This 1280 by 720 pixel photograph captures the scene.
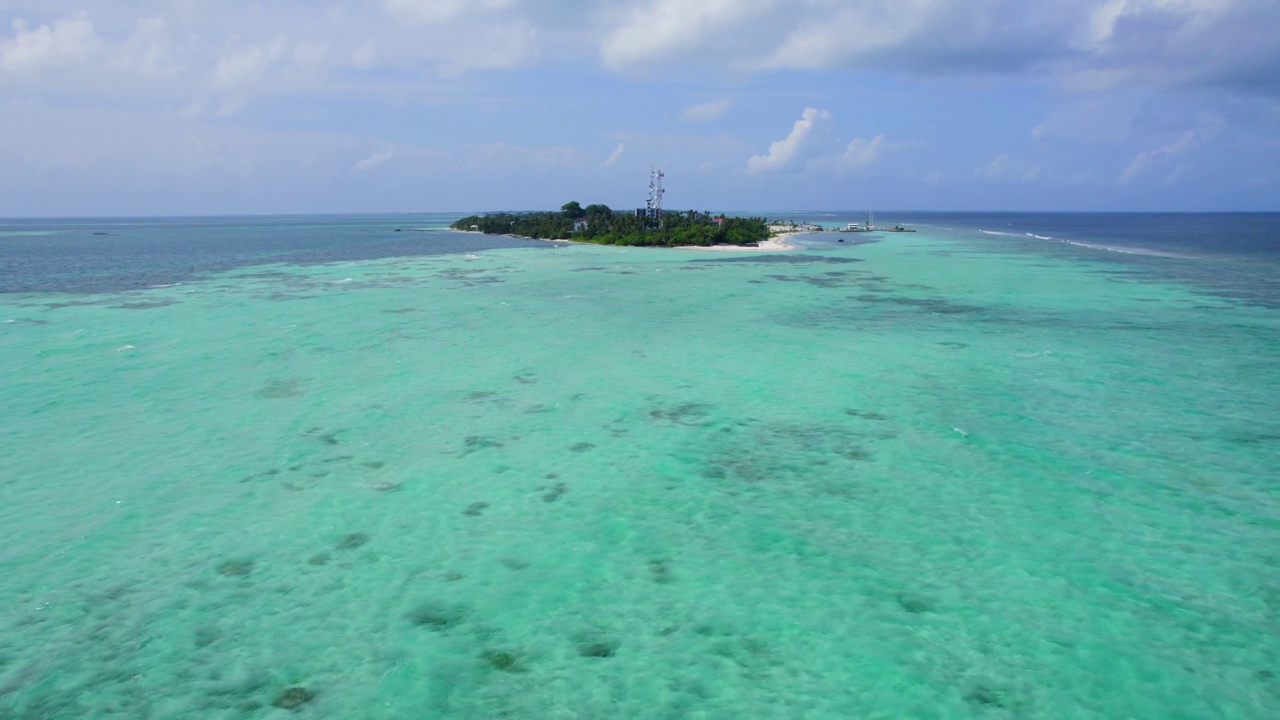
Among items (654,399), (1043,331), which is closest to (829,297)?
(1043,331)

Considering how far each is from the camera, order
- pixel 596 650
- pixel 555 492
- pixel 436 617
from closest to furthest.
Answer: pixel 596 650 < pixel 436 617 < pixel 555 492

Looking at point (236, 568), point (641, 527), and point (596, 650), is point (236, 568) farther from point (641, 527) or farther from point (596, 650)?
point (641, 527)

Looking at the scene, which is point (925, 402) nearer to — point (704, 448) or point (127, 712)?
point (704, 448)

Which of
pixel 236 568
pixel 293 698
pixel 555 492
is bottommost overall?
pixel 293 698

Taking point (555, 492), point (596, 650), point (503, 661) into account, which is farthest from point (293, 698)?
point (555, 492)

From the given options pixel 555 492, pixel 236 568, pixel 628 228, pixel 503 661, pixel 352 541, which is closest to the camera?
pixel 503 661

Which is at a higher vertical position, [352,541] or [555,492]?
[555,492]

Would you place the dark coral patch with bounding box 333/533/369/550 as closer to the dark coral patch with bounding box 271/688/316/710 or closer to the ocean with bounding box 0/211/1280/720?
the ocean with bounding box 0/211/1280/720
